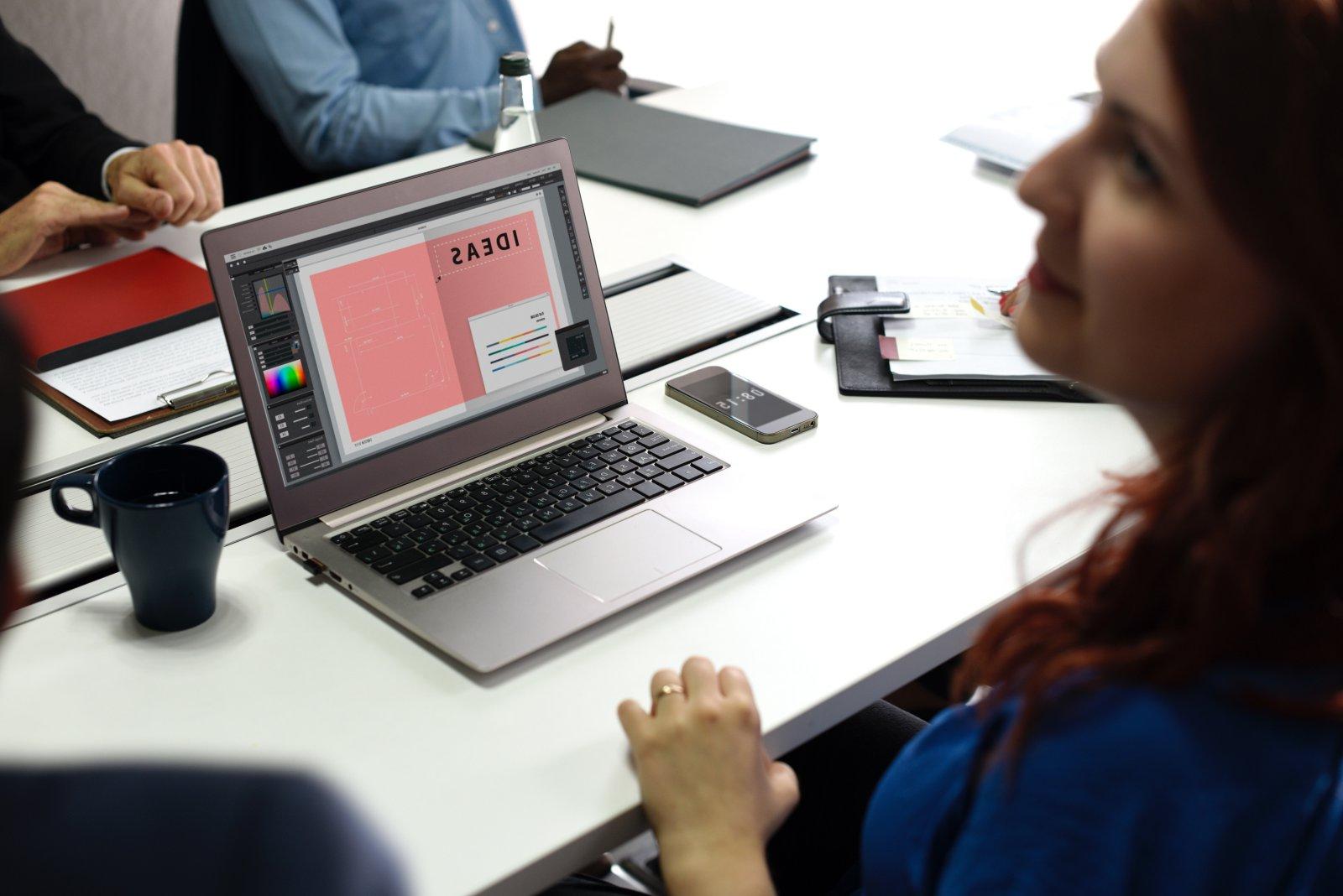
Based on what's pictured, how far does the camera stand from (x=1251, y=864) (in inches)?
23.0

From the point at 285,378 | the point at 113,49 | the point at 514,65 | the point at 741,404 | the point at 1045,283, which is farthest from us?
the point at 113,49

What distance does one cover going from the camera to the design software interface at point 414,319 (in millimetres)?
1010

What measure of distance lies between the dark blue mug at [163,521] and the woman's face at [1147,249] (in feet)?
2.04

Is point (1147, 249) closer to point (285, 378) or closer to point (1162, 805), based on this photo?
point (1162, 805)

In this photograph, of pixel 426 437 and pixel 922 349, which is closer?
pixel 426 437

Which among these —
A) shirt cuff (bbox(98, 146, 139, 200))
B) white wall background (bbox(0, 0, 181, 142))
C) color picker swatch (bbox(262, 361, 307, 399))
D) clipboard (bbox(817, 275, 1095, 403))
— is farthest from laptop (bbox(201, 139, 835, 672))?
white wall background (bbox(0, 0, 181, 142))

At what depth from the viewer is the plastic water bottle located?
1652mm

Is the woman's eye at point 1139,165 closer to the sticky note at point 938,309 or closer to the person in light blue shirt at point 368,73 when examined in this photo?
the sticky note at point 938,309

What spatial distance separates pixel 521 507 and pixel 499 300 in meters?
0.19

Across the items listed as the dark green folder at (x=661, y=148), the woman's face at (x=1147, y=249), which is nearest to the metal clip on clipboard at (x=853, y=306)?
the dark green folder at (x=661, y=148)

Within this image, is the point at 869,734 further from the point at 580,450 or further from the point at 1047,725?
the point at 1047,725

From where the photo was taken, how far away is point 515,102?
1.75 m

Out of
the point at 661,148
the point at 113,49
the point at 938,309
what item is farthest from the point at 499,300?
the point at 113,49

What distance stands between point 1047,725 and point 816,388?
74 centimetres
